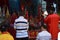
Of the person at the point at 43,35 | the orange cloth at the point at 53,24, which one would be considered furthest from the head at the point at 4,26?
the orange cloth at the point at 53,24

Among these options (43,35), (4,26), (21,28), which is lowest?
(43,35)

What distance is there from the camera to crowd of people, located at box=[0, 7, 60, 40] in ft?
33.8

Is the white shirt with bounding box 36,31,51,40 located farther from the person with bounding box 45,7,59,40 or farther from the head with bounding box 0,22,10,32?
the head with bounding box 0,22,10,32

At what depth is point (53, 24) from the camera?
34.9ft

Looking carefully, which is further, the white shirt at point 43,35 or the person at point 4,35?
the white shirt at point 43,35

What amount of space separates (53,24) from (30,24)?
722 millimetres

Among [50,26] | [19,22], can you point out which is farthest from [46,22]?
[19,22]

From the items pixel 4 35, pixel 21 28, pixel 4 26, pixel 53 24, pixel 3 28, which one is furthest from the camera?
pixel 53 24

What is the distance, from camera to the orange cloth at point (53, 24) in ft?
34.8

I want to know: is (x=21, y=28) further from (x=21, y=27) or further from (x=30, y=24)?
(x=30, y=24)

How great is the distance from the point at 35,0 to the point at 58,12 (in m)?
0.91

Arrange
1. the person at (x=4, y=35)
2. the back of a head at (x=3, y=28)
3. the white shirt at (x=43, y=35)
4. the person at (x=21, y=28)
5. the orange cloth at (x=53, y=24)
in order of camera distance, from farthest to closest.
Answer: the orange cloth at (x=53, y=24)
the person at (x=21, y=28)
the white shirt at (x=43, y=35)
the back of a head at (x=3, y=28)
the person at (x=4, y=35)

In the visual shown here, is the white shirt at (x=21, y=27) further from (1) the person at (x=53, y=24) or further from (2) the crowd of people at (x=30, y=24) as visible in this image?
(1) the person at (x=53, y=24)

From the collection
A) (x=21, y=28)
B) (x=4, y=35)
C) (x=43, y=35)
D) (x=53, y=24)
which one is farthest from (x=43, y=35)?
(x=4, y=35)
